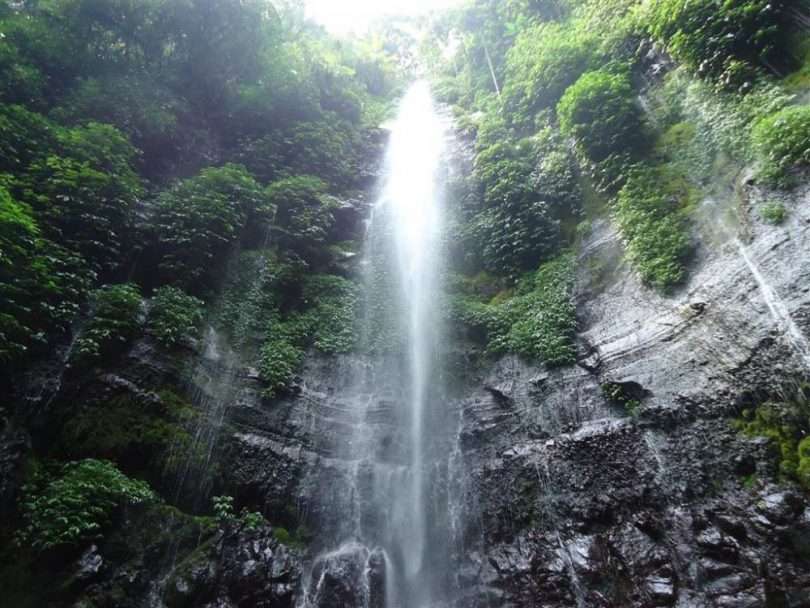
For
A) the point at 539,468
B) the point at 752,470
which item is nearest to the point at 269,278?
the point at 539,468

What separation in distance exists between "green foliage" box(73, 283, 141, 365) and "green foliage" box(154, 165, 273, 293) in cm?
101

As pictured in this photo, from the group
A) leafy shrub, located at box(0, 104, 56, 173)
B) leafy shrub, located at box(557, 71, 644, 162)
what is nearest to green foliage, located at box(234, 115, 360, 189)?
leafy shrub, located at box(0, 104, 56, 173)

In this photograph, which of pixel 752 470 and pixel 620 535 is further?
pixel 620 535

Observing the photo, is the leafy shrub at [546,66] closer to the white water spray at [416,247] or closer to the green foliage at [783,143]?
the white water spray at [416,247]

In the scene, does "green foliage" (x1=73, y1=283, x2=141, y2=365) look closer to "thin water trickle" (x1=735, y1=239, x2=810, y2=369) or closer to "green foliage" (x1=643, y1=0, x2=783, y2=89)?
"thin water trickle" (x1=735, y1=239, x2=810, y2=369)

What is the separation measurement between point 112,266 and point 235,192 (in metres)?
3.02

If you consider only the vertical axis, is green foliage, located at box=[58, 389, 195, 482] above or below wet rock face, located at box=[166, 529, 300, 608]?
above

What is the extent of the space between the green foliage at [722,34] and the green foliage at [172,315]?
997 centimetres

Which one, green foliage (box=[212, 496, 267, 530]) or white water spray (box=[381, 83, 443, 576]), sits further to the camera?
white water spray (box=[381, 83, 443, 576])

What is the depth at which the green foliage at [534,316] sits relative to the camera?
7.95 metres

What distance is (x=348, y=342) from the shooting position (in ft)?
29.5

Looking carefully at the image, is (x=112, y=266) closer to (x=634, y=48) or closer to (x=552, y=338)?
(x=552, y=338)

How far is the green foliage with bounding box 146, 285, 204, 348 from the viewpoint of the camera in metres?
7.54

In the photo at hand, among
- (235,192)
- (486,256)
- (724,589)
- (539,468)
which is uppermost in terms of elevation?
(235,192)
